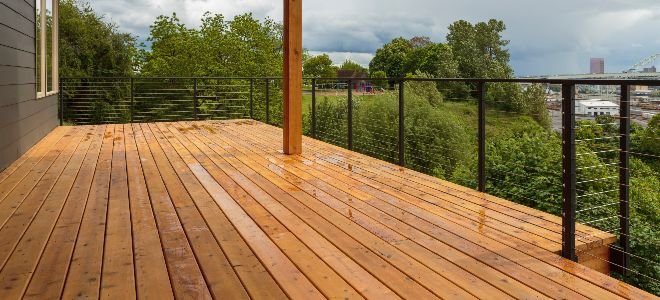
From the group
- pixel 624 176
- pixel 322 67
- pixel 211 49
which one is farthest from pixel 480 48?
pixel 624 176

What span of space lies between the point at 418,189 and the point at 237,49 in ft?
67.6

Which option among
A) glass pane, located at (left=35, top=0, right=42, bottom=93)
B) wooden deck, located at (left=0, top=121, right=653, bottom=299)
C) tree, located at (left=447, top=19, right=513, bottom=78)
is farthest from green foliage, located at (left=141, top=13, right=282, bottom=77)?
wooden deck, located at (left=0, top=121, right=653, bottom=299)

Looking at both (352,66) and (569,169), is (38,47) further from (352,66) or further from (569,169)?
(352,66)

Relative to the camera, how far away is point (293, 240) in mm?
2230

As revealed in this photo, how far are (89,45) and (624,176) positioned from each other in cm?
1822

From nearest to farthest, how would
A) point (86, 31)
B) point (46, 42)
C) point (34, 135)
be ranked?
point (34, 135) < point (46, 42) < point (86, 31)

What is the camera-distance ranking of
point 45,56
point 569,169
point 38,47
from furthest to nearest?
point 45,56 → point 38,47 → point 569,169

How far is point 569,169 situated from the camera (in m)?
2.01

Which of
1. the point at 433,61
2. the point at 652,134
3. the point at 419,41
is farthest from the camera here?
the point at 419,41

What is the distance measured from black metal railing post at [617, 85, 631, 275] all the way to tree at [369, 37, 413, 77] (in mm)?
36478

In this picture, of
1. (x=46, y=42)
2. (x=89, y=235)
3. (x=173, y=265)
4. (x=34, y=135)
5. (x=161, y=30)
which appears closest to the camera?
(x=173, y=265)

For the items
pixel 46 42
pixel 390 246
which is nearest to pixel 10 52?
pixel 46 42

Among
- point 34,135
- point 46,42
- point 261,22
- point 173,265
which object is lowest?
point 173,265

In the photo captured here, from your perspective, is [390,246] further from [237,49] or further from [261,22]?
[261,22]
